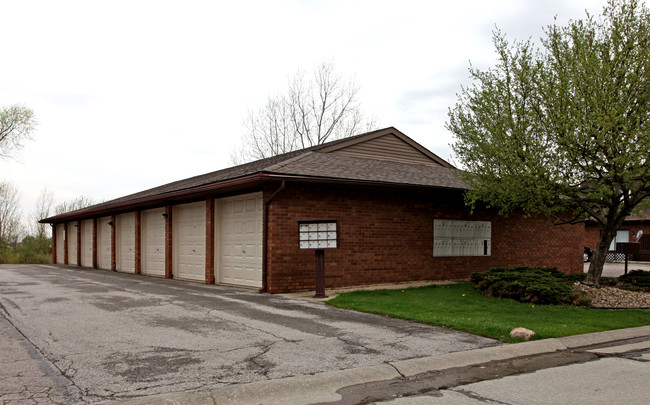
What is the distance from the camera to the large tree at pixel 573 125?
1120cm

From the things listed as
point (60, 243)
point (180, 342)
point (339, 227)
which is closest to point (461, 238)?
point (339, 227)

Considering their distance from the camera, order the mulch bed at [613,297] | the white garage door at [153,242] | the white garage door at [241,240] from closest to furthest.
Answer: the mulch bed at [613,297]
the white garage door at [241,240]
the white garage door at [153,242]

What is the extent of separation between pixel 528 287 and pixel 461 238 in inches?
221

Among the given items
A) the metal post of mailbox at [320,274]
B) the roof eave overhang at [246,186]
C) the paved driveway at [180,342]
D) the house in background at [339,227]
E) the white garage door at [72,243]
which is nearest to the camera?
the paved driveway at [180,342]

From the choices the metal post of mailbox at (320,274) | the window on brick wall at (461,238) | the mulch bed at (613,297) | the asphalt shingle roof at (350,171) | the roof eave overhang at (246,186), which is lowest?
the mulch bed at (613,297)

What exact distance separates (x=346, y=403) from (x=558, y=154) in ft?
30.0

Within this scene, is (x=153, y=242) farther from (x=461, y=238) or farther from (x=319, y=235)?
(x=461, y=238)

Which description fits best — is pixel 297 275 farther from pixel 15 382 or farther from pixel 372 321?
A: pixel 15 382

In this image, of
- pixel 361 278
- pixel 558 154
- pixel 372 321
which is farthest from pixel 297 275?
pixel 558 154

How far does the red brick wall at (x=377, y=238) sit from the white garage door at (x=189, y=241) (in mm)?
4115

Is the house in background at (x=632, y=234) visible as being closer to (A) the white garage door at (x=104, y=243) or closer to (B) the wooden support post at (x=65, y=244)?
(A) the white garage door at (x=104, y=243)

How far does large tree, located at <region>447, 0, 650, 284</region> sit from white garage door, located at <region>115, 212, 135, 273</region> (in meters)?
14.3

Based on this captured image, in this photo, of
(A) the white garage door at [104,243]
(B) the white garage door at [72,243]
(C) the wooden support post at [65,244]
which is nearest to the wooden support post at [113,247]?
(A) the white garage door at [104,243]

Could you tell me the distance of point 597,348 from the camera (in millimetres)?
7699
